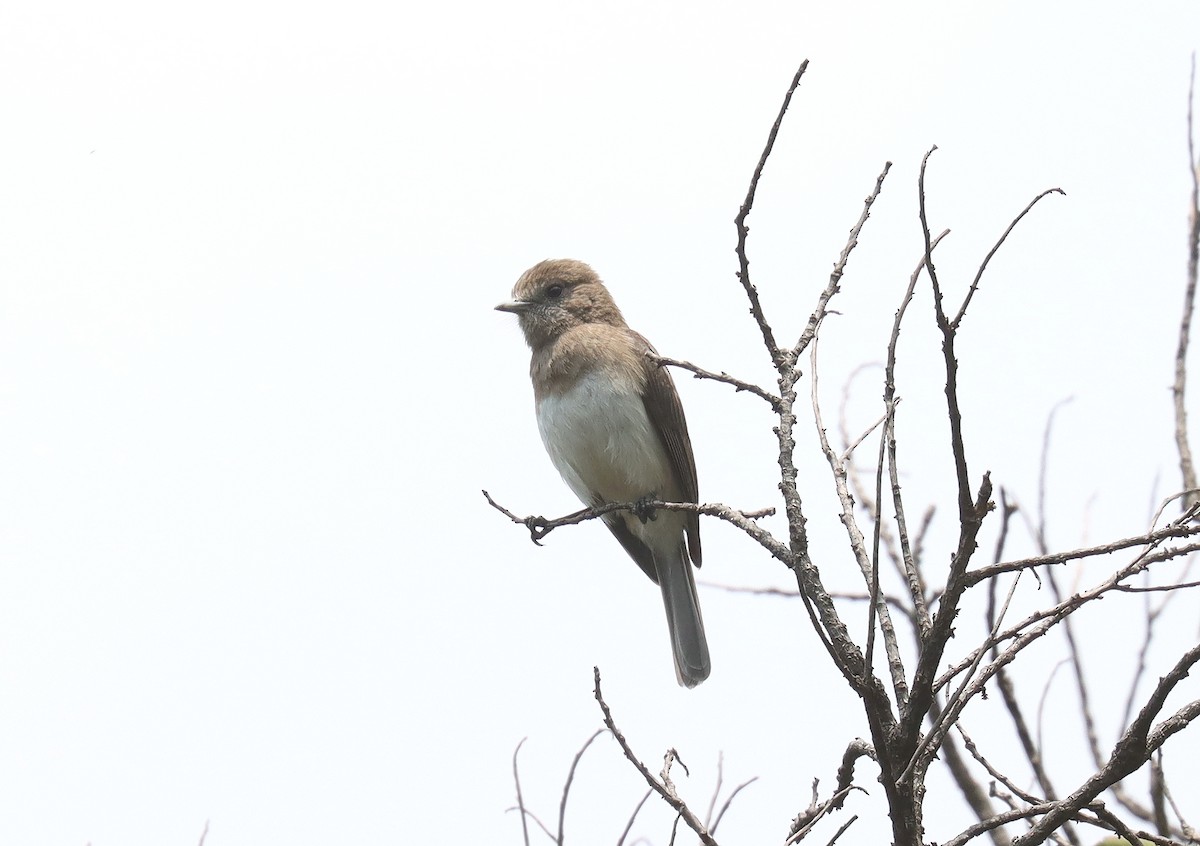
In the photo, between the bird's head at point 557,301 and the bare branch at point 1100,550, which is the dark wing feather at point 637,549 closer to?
the bird's head at point 557,301

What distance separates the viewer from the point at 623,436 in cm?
653

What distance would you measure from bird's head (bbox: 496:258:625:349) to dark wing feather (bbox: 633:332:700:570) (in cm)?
56

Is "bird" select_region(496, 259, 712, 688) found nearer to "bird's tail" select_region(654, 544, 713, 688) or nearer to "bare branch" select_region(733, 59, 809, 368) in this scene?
"bird's tail" select_region(654, 544, 713, 688)

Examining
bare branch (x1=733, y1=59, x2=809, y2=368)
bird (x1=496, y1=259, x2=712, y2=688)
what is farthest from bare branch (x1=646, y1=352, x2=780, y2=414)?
bird (x1=496, y1=259, x2=712, y2=688)

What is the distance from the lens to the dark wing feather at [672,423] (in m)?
6.73

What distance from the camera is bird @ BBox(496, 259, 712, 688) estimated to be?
656 centimetres

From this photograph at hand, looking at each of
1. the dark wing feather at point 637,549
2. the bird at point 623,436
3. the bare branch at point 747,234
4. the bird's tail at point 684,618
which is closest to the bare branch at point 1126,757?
the bare branch at point 747,234

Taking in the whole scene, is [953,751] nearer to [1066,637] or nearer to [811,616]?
[1066,637]

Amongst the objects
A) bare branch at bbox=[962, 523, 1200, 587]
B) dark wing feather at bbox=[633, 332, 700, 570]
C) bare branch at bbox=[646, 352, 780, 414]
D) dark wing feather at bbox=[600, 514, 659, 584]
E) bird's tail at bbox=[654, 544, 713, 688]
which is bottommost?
bare branch at bbox=[962, 523, 1200, 587]

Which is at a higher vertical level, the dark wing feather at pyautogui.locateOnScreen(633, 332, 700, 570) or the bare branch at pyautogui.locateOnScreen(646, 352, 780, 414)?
the dark wing feather at pyautogui.locateOnScreen(633, 332, 700, 570)

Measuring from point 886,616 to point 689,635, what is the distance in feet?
13.1

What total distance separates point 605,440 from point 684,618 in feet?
3.86

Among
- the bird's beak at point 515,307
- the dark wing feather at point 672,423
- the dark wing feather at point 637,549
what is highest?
the bird's beak at point 515,307

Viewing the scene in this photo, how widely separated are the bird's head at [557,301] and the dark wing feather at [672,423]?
→ 0.56 m
